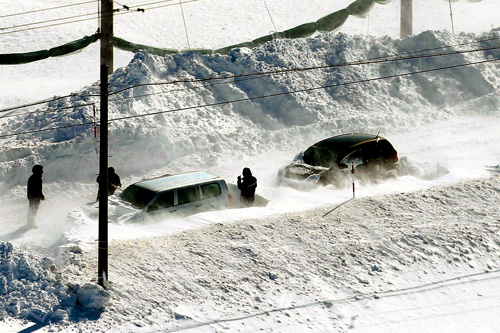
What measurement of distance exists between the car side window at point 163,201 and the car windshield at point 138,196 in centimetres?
15

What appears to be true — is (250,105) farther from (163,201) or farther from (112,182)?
(163,201)

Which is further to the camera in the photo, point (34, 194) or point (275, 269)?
point (34, 194)

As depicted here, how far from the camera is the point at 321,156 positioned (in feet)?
65.4

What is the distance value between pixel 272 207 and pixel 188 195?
1993 mm

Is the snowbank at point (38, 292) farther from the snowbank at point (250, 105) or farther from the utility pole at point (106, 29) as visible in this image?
the utility pole at point (106, 29)

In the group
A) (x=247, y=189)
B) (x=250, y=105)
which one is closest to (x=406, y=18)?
(x=250, y=105)

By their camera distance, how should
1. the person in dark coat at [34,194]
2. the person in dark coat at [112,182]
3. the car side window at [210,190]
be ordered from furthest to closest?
the person in dark coat at [112,182] → the person in dark coat at [34,194] → the car side window at [210,190]

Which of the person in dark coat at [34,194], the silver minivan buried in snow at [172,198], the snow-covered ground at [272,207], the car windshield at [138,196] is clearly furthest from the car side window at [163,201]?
the person in dark coat at [34,194]

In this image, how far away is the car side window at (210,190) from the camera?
17.2 m

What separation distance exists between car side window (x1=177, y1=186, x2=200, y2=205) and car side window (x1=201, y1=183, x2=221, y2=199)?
147mm

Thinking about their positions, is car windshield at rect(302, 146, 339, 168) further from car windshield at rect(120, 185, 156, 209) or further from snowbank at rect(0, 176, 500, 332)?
car windshield at rect(120, 185, 156, 209)

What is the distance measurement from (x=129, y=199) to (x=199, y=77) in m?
8.56

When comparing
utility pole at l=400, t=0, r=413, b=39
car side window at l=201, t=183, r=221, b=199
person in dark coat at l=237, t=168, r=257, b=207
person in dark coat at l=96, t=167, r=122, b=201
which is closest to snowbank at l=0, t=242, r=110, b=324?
car side window at l=201, t=183, r=221, b=199

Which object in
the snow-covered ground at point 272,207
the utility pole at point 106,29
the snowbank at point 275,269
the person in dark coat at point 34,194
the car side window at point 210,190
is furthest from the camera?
the utility pole at point 106,29
